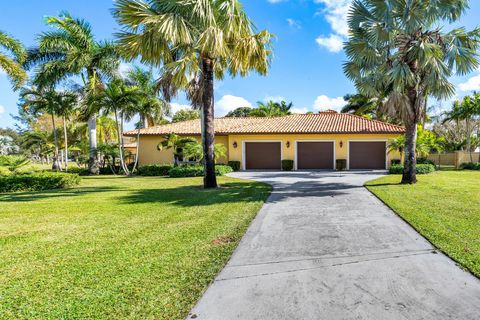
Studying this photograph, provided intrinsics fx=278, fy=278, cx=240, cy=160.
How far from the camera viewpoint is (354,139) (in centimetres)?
2138

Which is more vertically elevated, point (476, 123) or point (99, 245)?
point (476, 123)

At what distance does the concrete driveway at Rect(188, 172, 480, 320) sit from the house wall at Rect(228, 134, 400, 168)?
639 inches

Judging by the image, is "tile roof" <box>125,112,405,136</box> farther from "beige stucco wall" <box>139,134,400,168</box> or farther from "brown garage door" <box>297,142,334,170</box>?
"brown garage door" <box>297,142,334,170</box>

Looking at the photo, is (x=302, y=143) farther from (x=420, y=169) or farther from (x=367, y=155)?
(x=420, y=169)

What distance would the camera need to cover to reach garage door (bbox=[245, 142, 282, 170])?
74.1ft

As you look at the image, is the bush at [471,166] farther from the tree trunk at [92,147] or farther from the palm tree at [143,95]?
the tree trunk at [92,147]

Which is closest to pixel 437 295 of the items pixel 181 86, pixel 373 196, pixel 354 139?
pixel 373 196

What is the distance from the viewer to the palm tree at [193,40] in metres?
9.38

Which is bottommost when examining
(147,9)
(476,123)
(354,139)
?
(354,139)

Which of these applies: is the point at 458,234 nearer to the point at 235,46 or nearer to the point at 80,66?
the point at 235,46

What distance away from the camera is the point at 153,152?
24.1 m

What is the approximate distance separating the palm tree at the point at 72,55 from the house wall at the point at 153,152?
16.0 ft

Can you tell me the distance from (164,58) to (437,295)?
35.5 ft

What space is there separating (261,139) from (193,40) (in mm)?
13053
